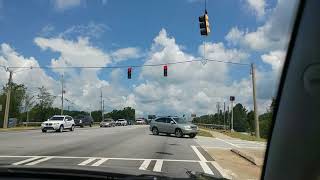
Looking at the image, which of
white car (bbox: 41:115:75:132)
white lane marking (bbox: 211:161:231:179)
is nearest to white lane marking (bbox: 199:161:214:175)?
white lane marking (bbox: 211:161:231:179)

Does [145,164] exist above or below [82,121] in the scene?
below

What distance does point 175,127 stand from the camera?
125 ft

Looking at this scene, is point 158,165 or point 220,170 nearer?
point 220,170

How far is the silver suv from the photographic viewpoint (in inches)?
1481

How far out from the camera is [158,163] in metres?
16.2

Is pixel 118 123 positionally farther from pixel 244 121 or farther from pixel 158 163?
pixel 158 163

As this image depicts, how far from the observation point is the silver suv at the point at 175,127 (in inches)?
1481

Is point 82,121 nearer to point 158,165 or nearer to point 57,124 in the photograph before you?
point 57,124

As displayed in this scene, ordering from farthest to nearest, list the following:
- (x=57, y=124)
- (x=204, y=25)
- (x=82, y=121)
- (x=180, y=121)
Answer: (x=82, y=121) → (x=57, y=124) → (x=180, y=121) → (x=204, y=25)

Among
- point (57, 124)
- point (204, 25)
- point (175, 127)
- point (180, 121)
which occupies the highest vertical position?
point (204, 25)

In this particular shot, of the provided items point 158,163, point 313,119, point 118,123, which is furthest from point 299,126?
point 118,123

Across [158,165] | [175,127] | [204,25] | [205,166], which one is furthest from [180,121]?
[158,165]

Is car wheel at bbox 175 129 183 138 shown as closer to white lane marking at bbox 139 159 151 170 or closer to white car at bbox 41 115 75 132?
white car at bbox 41 115 75 132

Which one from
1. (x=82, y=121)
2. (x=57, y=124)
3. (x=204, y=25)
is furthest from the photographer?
(x=82, y=121)
